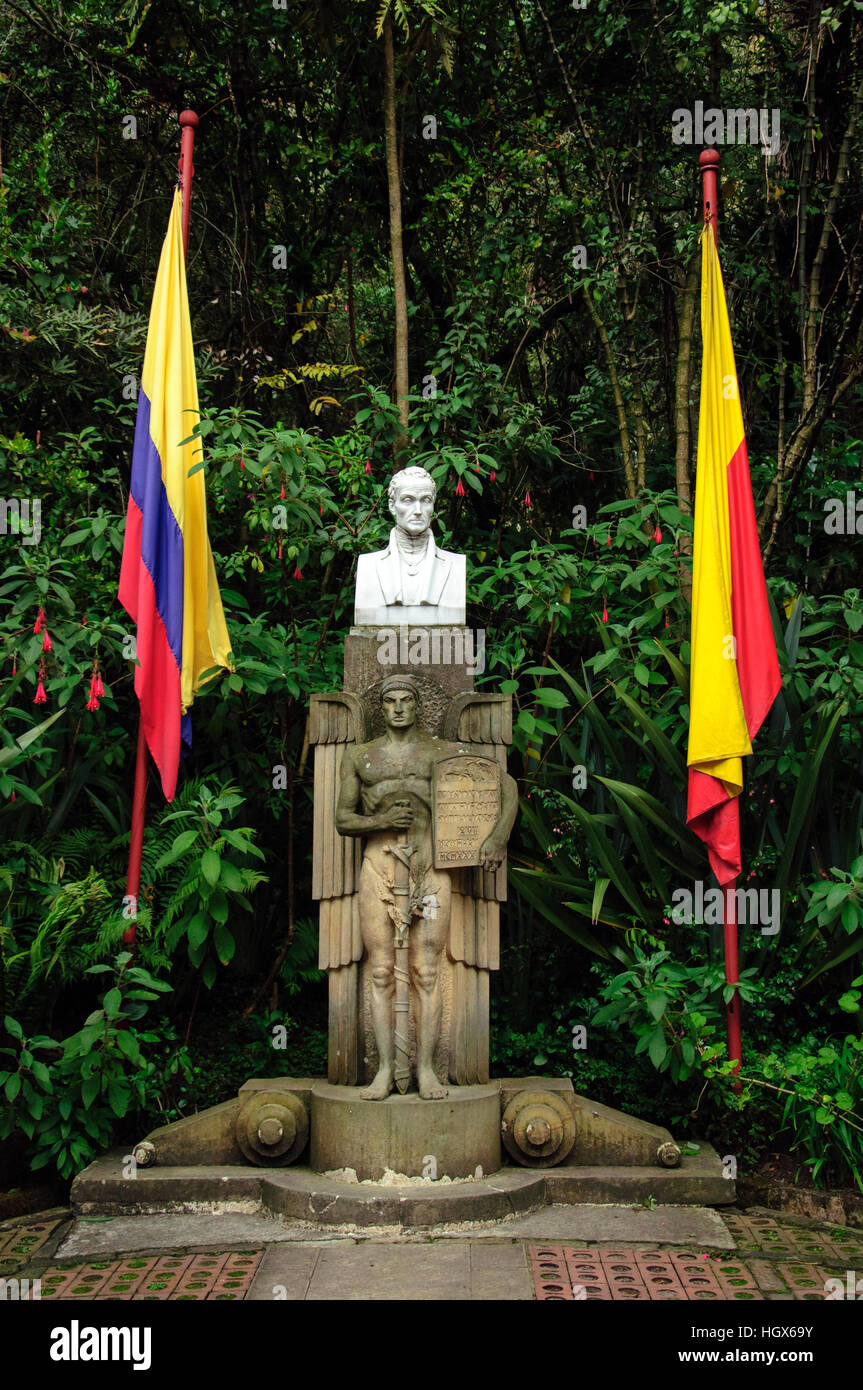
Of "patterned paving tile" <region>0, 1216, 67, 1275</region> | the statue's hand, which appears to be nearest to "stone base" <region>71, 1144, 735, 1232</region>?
"patterned paving tile" <region>0, 1216, 67, 1275</region>

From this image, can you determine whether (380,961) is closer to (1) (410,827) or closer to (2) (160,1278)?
(1) (410,827)

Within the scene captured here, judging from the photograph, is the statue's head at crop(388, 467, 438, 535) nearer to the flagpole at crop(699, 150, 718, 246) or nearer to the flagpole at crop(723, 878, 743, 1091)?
the flagpole at crop(699, 150, 718, 246)

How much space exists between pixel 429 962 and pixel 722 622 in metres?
1.86

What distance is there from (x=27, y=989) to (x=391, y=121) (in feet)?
17.0

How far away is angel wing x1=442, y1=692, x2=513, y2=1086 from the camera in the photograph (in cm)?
505

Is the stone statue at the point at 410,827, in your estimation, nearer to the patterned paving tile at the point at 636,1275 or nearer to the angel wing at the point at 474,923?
the angel wing at the point at 474,923

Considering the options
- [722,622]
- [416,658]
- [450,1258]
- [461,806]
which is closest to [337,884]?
[461,806]

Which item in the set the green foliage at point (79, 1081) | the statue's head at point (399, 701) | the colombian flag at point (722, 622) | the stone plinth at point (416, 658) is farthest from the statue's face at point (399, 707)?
the green foliage at point (79, 1081)

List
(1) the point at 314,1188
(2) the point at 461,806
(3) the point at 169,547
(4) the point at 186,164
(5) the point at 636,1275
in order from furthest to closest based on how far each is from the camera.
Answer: (4) the point at 186,164 < (3) the point at 169,547 < (2) the point at 461,806 < (1) the point at 314,1188 < (5) the point at 636,1275

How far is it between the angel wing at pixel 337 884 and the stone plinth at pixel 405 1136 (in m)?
0.30

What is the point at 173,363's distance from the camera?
572 cm

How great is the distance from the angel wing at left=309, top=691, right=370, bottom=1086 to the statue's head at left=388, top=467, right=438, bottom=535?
29.6 inches

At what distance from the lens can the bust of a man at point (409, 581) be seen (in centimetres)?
519

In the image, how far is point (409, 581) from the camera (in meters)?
5.20
